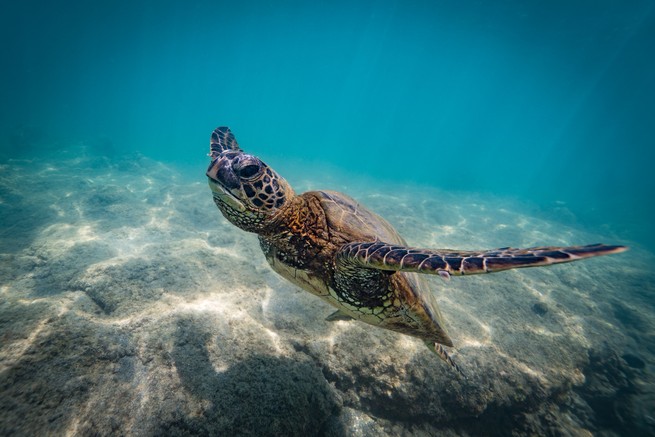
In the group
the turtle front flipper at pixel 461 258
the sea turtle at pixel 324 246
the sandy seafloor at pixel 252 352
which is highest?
the turtle front flipper at pixel 461 258

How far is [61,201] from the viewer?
9367 millimetres

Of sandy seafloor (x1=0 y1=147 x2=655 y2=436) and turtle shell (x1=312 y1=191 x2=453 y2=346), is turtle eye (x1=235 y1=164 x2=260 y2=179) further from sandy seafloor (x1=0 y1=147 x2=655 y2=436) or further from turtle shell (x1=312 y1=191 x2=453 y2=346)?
sandy seafloor (x1=0 y1=147 x2=655 y2=436)

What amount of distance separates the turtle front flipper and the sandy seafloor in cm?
180

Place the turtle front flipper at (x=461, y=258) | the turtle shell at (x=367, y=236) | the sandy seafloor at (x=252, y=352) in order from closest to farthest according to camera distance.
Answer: the turtle front flipper at (x=461, y=258) → the sandy seafloor at (x=252, y=352) → the turtle shell at (x=367, y=236)

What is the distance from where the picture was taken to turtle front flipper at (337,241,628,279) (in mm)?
1549

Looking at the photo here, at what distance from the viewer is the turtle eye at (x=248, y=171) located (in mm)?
2468

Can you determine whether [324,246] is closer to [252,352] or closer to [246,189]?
[246,189]

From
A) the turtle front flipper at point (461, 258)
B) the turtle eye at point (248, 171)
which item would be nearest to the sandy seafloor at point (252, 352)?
the turtle front flipper at point (461, 258)

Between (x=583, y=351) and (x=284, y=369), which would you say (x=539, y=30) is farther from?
(x=284, y=369)

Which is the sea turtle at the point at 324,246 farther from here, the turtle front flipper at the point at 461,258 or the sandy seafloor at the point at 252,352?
the sandy seafloor at the point at 252,352

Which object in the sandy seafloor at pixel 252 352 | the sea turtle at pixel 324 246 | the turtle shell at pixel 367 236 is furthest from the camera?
the turtle shell at pixel 367 236

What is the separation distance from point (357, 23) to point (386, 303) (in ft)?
177

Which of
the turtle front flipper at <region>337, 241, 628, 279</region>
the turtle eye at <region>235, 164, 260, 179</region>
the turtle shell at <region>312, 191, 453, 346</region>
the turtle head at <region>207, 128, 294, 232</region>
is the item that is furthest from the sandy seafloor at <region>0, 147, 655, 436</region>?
the turtle eye at <region>235, 164, 260, 179</region>

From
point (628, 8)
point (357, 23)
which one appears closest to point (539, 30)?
point (628, 8)
